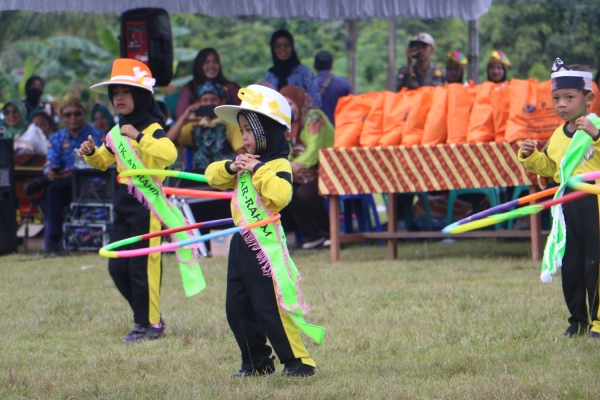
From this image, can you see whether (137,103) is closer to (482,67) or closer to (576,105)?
(576,105)

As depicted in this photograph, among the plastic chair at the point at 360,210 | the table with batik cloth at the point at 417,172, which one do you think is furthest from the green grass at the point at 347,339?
the plastic chair at the point at 360,210

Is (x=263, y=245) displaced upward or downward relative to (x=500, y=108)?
downward

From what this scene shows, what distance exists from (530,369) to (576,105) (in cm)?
173

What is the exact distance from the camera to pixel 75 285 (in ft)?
31.0

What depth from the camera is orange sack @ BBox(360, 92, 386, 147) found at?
10211 millimetres

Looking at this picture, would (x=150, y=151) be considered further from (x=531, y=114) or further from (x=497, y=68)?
(x=497, y=68)

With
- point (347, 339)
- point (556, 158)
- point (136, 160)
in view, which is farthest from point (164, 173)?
point (556, 158)

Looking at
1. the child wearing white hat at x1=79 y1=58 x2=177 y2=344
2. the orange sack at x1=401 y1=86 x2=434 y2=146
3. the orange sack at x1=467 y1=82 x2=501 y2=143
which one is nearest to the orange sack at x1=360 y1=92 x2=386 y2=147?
the orange sack at x1=401 y1=86 x2=434 y2=146

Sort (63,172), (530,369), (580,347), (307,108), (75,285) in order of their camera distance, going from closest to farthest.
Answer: (530,369), (580,347), (75,285), (307,108), (63,172)

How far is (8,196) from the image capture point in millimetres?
12273

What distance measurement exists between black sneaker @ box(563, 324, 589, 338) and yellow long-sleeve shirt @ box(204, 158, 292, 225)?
2284 mm

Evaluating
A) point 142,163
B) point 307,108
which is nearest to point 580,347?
point 142,163

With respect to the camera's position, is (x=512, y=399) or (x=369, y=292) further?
(x=369, y=292)

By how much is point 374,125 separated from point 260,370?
17.1ft
